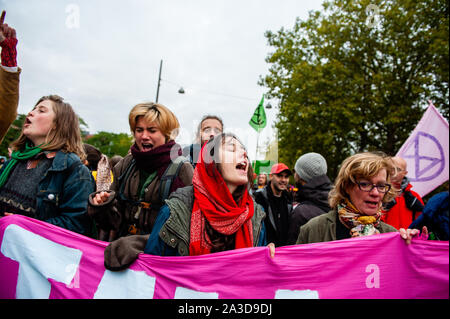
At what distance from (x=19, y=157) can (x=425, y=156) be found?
5401mm

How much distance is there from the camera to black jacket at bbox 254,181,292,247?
370 cm

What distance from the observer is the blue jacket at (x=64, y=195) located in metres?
2.15

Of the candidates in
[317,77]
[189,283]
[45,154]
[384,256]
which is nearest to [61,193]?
[45,154]

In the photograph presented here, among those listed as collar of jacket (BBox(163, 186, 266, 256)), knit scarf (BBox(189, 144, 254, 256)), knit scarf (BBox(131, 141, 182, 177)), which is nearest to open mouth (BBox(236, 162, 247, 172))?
knit scarf (BBox(189, 144, 254, 256))

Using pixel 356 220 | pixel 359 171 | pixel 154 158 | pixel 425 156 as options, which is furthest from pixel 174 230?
pixel 425 156

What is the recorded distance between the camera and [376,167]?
2.13m

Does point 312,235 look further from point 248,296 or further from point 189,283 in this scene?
point 189,283

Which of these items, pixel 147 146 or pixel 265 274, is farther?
pixel 147 146

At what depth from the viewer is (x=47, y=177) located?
2174 mm

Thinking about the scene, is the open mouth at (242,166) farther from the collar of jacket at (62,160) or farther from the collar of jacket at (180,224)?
the collar of jacket at (62,160)

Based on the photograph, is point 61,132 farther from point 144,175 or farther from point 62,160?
point 144,175

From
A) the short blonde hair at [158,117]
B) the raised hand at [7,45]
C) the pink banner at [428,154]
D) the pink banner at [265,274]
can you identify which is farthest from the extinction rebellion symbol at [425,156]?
the raised hand at [7,45]

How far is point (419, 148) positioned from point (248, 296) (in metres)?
4.54

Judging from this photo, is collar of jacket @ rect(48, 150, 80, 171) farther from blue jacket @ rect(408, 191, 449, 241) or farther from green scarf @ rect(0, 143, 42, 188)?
blue jacket @ rect(408, 191, 449, 241)
